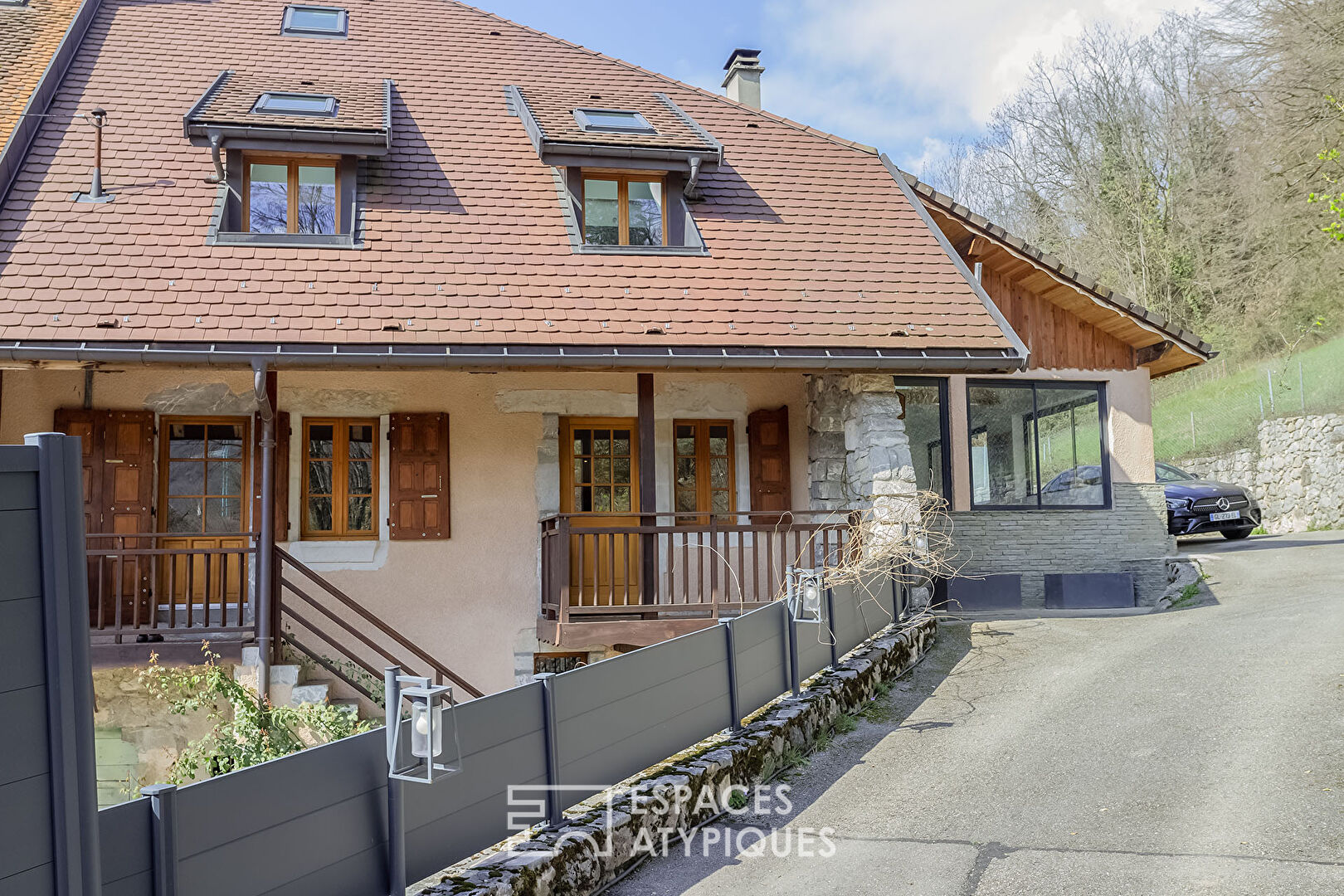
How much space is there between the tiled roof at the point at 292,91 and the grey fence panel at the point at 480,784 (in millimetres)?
7272

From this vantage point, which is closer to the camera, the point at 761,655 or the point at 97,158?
the point at 761,655

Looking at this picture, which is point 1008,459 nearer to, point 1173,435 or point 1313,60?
point 1313,60

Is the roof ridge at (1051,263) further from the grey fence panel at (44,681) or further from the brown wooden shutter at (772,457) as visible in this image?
the grey fence panel at (44,681)

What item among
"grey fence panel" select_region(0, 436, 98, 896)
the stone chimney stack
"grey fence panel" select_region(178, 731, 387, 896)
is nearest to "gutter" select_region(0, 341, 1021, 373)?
"grey fence panel" select_region(178, 731, 387, 896)

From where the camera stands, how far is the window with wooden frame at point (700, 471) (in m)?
11.0

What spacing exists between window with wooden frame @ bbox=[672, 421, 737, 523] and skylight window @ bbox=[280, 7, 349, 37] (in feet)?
21.4

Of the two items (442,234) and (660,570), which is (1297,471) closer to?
(660,570)

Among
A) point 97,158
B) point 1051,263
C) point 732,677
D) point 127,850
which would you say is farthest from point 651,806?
point 1051,263

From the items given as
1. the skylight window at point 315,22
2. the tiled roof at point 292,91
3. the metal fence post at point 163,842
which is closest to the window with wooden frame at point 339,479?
the tiled roof at point 292,91

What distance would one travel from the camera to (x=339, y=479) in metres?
10.1

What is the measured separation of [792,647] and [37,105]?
8.92 m

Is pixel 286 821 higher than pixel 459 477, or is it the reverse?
pixel 459 477

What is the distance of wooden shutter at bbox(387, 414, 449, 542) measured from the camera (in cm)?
1004

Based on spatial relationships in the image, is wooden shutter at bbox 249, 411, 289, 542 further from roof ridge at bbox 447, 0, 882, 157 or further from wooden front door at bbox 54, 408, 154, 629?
roof ridge at bbox 447, 0, 882, 157
